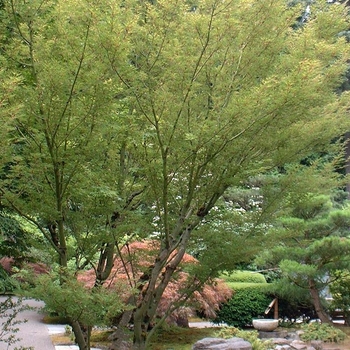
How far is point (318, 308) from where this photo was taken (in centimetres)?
1039

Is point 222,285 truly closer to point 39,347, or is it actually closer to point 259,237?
point 39,347

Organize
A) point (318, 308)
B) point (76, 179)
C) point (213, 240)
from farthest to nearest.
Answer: point (318, 308), point (213, 240), point (76, 179)

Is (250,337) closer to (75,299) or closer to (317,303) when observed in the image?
(317,303)

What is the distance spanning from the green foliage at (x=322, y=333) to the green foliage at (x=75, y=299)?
6.60 meters

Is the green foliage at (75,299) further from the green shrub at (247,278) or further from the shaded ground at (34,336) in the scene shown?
the green shrub at (247,278)

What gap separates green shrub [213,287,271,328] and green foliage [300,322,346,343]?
1612 millimetres

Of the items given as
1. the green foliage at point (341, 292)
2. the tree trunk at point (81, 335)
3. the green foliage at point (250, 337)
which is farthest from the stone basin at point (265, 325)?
the tree trunk at point (81, 335)

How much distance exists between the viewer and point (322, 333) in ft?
31.3

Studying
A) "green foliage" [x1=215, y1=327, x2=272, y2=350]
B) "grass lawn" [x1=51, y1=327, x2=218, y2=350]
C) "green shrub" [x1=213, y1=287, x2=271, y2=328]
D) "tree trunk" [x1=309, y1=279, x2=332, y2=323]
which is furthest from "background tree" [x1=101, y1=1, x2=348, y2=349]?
"green shrub" [x1=213, y1=287, x2=271, y2=328]

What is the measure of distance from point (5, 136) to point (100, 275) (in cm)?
205

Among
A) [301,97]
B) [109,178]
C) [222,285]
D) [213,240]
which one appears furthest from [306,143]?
[222,285]

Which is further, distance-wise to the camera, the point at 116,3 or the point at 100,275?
the point at 100,275

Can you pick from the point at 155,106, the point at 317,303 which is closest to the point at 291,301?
the point at 317,303

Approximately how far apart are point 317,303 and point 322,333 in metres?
0.97
